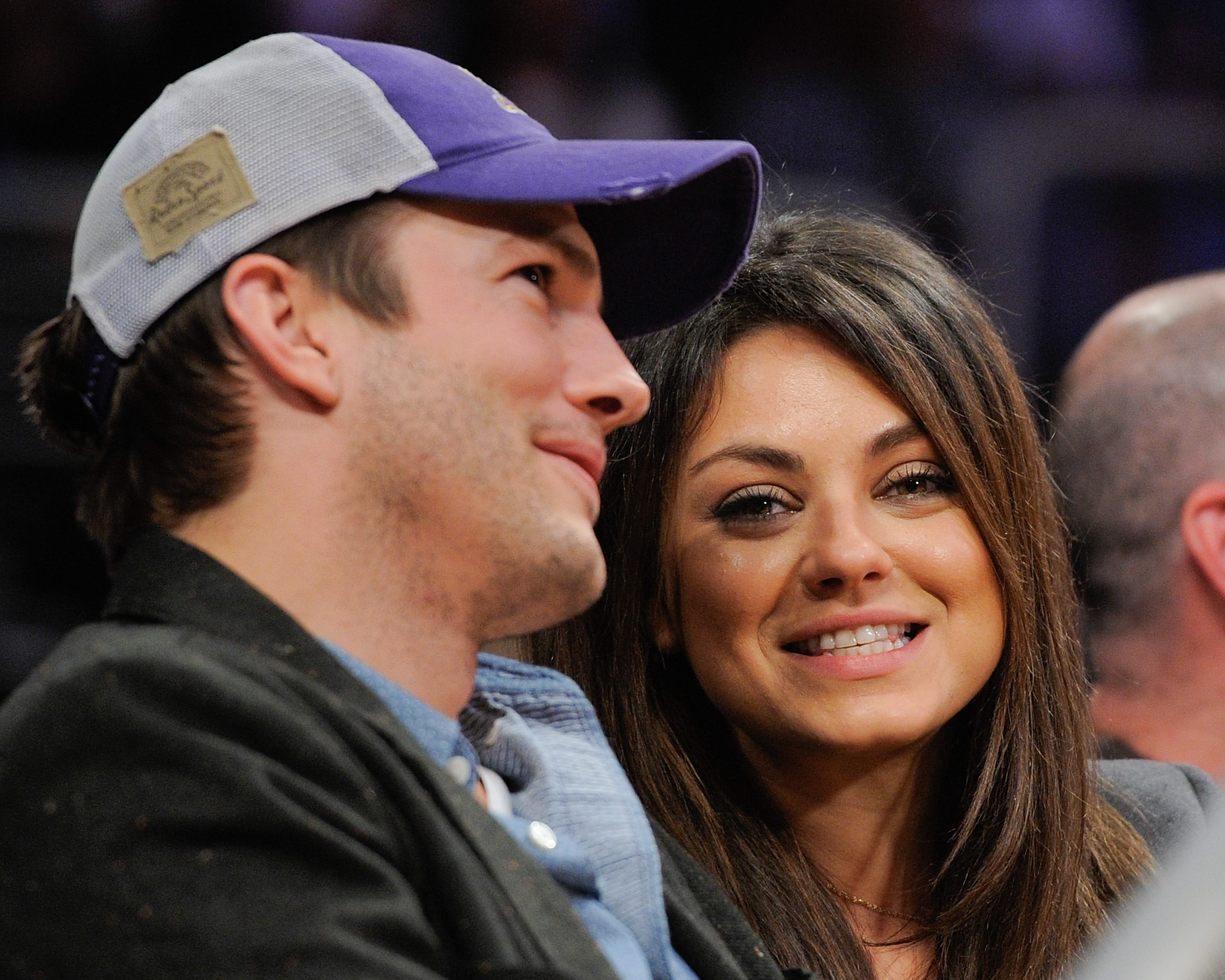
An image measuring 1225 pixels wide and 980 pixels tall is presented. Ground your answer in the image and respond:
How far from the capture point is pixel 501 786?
52.0 inches

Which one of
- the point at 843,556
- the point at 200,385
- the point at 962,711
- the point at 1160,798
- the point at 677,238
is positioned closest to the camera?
the point at 200,385

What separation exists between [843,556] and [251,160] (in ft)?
2.51

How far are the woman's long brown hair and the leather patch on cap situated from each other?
705 millimetres

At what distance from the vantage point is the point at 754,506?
68.9 inches

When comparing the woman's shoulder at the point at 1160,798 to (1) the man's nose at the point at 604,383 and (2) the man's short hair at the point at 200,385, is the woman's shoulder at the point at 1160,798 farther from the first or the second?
(2) the man's short hair at the point at 200,385

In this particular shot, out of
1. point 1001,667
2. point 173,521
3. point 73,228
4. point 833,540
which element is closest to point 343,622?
point 173,521

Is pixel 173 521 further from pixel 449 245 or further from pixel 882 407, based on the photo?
pixel 882 407

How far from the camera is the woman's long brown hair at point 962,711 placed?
5.79ft

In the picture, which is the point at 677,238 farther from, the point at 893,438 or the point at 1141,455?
the point at 1141,455

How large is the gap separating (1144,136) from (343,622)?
3358mm

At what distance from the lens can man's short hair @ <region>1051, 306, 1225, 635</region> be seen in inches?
97.9

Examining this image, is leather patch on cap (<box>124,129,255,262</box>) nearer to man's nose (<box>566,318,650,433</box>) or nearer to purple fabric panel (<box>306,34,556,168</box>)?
purple fabric panel (<box>306,34,556,168</box>)

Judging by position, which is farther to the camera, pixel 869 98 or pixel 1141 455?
pixel 869 98

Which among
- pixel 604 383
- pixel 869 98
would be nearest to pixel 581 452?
pixel 604 383
